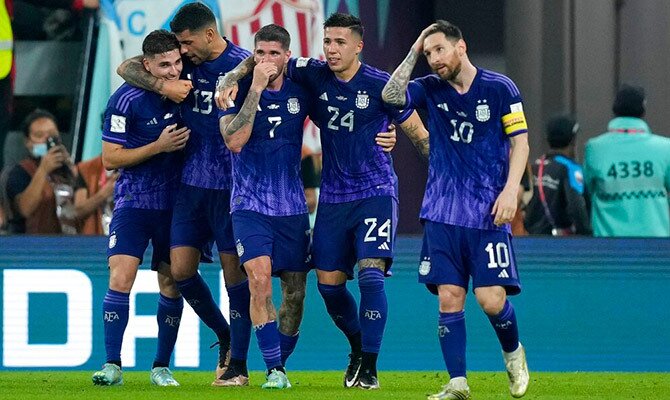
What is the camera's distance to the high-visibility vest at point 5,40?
12914mm

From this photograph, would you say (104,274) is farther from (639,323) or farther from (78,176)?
(639,323)

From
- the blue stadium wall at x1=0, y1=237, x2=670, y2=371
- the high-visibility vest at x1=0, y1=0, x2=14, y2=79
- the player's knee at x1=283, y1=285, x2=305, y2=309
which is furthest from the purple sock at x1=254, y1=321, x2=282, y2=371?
the high-visibility vest at x1=0, y1=0, x2=14, y2=79

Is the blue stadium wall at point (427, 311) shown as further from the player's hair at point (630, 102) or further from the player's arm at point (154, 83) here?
the player's arm at point (154, 83)

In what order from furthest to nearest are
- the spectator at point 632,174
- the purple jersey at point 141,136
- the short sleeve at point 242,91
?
the spectator at point 632,174 → the purple jersey at point 141,136 → the short sleeve at point 242,91

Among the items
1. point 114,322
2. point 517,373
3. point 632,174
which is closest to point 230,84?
point 114,322

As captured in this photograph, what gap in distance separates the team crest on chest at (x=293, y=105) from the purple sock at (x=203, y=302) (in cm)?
127

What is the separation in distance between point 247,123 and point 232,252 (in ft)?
3.33

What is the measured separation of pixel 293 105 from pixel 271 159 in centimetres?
35

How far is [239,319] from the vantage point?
10.4 metres

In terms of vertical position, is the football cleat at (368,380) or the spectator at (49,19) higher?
the spectator at (49,19)

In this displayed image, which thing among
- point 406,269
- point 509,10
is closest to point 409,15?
point 509,10

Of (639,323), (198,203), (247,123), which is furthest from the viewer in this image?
(639,323)

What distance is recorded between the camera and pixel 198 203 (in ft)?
34.1

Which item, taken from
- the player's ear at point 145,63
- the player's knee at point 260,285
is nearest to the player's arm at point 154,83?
the player's ear at point 145,63
